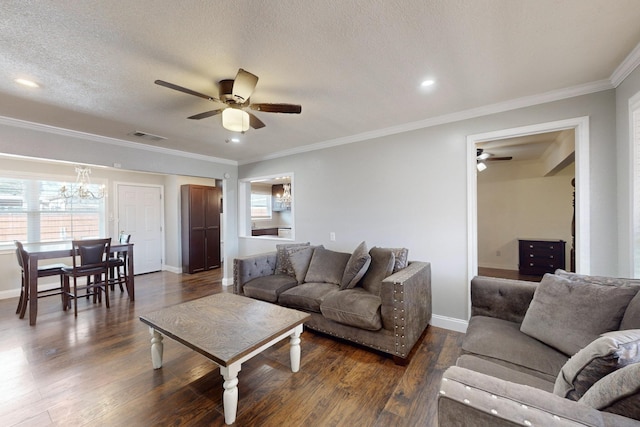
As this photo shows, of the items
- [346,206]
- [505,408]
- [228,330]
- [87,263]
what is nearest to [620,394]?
[505,408]

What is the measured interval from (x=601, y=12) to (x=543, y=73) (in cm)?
67

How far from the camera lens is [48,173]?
4648 mm

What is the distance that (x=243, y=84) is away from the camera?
1.89 meters

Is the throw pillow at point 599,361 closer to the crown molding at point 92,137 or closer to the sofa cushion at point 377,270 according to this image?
the sofa cushion at point 377,270

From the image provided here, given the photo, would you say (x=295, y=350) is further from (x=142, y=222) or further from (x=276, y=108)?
(x=142, y=222)

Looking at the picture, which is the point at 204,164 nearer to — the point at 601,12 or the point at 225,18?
the point at 225,18

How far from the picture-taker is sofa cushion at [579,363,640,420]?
2.50 feet

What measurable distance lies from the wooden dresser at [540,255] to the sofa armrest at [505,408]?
5.48 m

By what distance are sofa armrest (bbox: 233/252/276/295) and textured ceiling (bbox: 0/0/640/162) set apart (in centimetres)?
197

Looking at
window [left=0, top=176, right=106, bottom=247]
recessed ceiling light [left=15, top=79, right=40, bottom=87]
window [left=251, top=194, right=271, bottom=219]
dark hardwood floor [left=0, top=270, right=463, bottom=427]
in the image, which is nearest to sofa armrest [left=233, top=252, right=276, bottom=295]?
dark hardwood floor [left=0, top=270, right=463, bottom=427]

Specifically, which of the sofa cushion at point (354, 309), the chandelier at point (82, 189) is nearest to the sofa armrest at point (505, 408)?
the sofa cushion at point (354, 309)

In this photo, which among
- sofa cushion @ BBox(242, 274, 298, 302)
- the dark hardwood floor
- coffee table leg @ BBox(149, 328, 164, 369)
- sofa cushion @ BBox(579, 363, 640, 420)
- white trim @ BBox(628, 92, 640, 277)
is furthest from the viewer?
sofa cushion @ BBox(242, 274, 298, 302)

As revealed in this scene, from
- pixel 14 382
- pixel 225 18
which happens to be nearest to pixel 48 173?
pixel 14 382

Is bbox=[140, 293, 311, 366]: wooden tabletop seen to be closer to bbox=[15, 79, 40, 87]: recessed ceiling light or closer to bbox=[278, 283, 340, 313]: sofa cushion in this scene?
bbox=[278, 283, 340, 313]: sofa cushion
